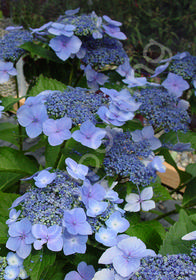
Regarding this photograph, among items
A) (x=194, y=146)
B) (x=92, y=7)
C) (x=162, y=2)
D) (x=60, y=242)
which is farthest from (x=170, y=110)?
(x=162, y=2)

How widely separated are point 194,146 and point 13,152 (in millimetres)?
657

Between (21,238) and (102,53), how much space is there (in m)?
0.69

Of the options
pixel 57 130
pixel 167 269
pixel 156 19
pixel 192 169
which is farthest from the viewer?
pixel 156 19

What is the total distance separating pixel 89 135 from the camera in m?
→ 0.81

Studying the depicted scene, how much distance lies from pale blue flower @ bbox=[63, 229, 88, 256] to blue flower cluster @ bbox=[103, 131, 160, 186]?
0.19m

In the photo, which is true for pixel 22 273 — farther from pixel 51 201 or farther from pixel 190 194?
pixel 190 194

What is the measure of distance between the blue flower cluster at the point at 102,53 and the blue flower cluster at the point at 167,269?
0.70m

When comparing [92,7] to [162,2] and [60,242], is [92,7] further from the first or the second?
[60,242]

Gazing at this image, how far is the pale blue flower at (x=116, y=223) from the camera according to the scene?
0.72 meters

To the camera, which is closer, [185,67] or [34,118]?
[34,118]

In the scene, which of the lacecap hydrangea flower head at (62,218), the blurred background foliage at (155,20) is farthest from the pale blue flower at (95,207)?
the blurred background foliage at (155,20)

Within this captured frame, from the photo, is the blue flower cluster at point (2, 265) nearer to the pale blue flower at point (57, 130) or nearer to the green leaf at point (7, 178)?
the pale blue flower at point (57, 130)

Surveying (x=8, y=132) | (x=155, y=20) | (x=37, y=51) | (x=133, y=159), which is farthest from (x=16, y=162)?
(x=155, y=20)

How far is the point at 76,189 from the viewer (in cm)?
72
